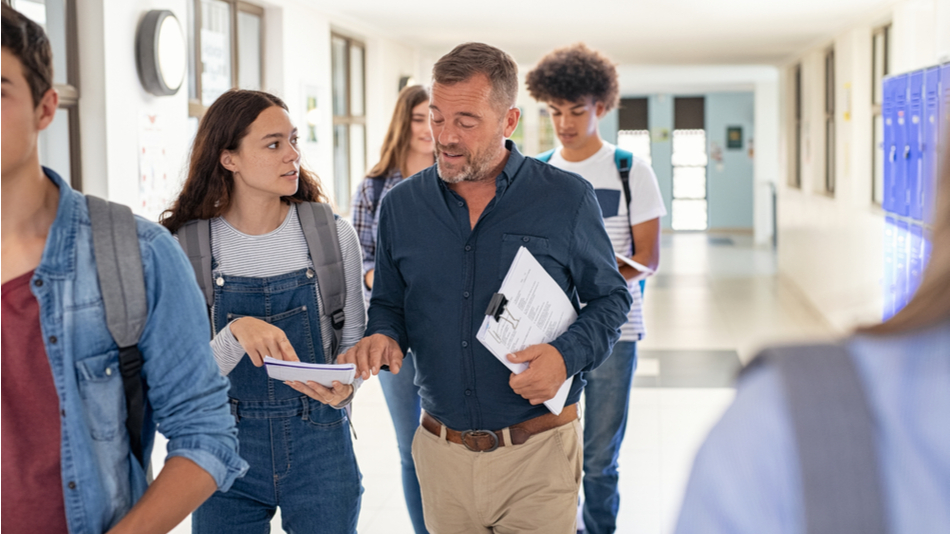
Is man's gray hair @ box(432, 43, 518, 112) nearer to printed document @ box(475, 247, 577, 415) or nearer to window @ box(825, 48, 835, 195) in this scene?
printed document @ box(475, 247, 577, 415)

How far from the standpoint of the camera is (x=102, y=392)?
3.84 feet

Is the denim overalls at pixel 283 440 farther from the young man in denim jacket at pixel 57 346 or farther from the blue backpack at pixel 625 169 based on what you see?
the blue backpack at pixel 625 169

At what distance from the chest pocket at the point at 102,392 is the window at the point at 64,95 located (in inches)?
121

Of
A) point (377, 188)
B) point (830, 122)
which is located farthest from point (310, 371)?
point (830, 122)

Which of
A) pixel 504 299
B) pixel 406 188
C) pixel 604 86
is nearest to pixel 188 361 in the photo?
pixel 504 299

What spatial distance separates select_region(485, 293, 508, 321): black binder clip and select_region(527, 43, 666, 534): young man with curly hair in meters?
1.07

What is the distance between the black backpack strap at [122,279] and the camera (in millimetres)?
1158

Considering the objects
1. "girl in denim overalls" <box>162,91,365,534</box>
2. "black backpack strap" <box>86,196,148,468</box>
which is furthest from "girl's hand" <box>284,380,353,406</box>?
"black backpack strap" <box>86,196,148,468</box>

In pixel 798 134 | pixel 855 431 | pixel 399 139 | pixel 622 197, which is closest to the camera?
pixel 855 431

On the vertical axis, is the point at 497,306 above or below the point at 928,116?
below

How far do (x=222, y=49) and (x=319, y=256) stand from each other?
176 inches

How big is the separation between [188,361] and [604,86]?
7.70 feet

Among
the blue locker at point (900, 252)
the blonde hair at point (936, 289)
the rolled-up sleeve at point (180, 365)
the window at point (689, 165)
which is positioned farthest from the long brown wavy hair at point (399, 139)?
the window at point (689, 165)

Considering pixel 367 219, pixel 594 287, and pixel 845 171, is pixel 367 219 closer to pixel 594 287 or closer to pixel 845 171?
pixel 594 287
